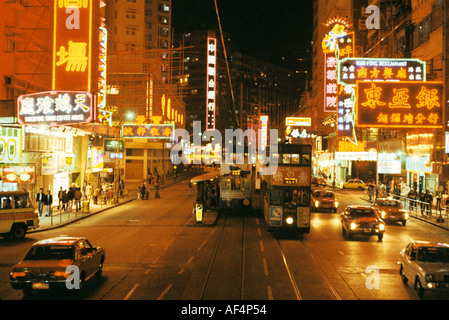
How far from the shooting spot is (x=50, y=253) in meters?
10.9

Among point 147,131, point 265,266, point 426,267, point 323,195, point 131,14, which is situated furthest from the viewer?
point 131,14

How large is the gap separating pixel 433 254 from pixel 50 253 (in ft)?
34.1

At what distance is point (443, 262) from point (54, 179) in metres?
28.0

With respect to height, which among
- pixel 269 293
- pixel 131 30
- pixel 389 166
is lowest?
pixel 269 293

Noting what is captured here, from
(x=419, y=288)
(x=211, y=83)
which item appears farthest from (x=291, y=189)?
(x=211, y=83)

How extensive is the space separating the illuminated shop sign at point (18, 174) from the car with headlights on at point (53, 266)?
40.7ft

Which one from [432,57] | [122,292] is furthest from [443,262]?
[432,57]

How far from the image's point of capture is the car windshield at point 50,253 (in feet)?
35.4

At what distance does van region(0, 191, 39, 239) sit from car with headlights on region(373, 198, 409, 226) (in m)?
19.8

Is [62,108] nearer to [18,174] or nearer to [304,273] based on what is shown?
[18,174]

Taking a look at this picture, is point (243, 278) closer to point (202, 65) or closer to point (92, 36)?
point (92, 36)

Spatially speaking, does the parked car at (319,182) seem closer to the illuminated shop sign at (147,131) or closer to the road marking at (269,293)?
the illuminated shop sign at (147,131)

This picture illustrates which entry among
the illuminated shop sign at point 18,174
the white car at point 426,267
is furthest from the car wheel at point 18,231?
the white car at point 426,267

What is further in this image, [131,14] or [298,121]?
[298,121]
